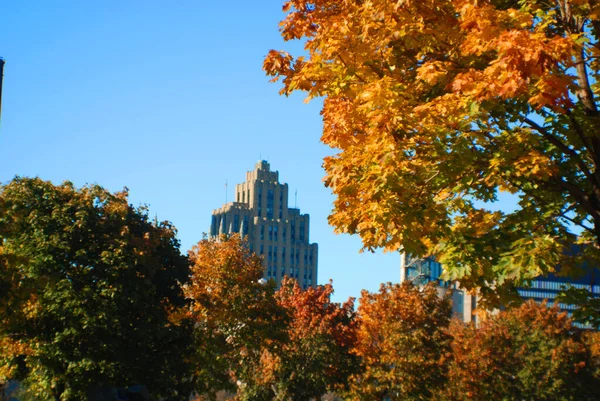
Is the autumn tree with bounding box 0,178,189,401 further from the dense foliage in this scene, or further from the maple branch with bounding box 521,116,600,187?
the maple branch with bounding box 521,116,600,187

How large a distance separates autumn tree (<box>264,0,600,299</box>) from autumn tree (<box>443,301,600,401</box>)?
1610 inches

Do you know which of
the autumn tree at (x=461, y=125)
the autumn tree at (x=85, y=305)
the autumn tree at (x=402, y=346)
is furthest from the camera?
the autumn tree at (x=402, y=346)

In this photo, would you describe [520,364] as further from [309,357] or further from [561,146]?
[561,146]

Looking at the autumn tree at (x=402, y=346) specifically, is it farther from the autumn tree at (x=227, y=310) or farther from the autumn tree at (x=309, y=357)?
the autumn tree at (x=227, y=310)

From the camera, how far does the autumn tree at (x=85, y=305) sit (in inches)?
Answer: 1190

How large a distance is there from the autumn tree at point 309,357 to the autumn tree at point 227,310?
4.84 meters

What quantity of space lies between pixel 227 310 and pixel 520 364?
83.7ft

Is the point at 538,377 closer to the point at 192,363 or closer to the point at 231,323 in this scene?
the point at 231,323

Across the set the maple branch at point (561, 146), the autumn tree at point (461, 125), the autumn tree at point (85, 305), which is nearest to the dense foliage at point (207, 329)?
the autumn tree at point (85, 305)

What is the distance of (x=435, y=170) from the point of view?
40.6ft

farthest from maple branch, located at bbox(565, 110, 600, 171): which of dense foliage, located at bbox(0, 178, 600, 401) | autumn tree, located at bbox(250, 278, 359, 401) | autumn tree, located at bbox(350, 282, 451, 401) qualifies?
autumn tree, located at bbox(350, 282, 451, 401)

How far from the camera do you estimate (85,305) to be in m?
30.4

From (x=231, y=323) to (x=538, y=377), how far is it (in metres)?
26.1

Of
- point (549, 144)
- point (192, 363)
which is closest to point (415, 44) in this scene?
point (549, 144)
